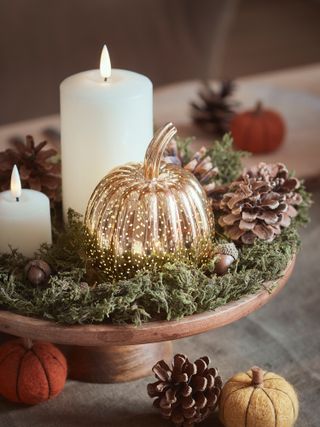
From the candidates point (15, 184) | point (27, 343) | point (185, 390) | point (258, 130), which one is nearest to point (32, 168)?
point (15, 184)

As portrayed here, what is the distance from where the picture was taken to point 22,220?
964mm

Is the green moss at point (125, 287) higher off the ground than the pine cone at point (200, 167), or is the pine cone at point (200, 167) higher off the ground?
the pine cone at point (200, 167)

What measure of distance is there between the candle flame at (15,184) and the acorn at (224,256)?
0.23m

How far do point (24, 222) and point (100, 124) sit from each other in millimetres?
140

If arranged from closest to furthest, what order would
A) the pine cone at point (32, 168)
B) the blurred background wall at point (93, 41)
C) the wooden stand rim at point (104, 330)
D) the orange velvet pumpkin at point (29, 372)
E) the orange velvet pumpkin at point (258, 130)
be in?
1. the wooden stand rim at point (104, 330)
2. the orange velvet pumpkin at point (29, 372)
3. the pine cone at point (32, 168)
4. the orange velvet pumpkin at point (258, 130)
5. the blurred background wall at point (93, 41)

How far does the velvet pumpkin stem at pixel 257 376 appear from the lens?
36.1 inches

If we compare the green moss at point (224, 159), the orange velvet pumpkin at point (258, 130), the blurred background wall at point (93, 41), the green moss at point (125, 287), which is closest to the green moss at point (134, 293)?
the green moss at point (125, 287)

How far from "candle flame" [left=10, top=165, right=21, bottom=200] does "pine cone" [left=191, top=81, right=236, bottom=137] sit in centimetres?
74

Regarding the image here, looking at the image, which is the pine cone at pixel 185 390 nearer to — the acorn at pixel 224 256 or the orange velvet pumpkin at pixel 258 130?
the acorn at pixel 224 256

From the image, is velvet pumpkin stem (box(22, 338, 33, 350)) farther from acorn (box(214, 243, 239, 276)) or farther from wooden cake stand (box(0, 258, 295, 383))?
acorn (box(214, 243, 239, 276))

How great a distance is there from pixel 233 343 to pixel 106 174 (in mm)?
304

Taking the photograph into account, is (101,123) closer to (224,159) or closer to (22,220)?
(22,220)

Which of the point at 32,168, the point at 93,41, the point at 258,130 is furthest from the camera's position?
the point at 93,41

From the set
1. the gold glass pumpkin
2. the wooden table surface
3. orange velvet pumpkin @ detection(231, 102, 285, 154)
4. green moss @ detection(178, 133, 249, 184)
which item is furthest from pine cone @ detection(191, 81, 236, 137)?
the gold glass pumpkin
